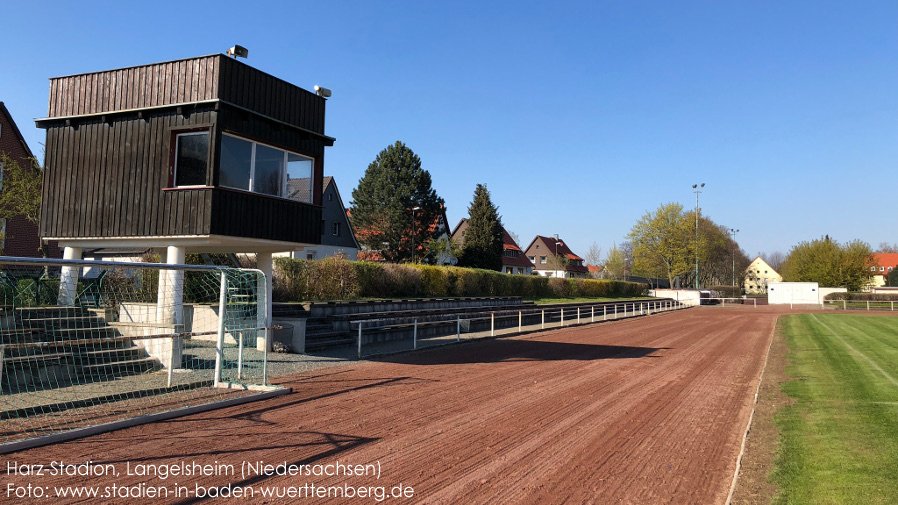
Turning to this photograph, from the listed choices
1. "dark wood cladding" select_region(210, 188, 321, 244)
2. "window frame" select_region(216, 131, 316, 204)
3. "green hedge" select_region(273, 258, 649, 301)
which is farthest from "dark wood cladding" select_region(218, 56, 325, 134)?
"green hedge" select_region(273, 258, 649, 301)

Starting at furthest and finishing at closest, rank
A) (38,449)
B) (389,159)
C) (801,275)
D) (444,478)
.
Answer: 1. (801,275)
2. (389,159)
3. (38,449)
4. (444,478)

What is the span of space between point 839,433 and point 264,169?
38.1 ft

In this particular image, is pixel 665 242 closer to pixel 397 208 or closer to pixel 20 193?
pixel 397 208

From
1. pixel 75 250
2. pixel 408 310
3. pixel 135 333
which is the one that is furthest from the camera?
pixel 408 310

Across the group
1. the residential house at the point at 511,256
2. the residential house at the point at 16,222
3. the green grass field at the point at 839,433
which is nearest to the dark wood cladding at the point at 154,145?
the green grass field at the point at 839,433

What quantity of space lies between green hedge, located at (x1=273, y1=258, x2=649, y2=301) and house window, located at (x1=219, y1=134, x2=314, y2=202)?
7386 millimetres

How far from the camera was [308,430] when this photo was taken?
6.79 m

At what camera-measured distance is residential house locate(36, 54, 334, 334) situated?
37.7ft

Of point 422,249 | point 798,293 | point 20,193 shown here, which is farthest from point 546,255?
point 20,193

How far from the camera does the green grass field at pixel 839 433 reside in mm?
5004

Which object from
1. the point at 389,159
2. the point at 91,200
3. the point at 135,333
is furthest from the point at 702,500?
the point at 389,159

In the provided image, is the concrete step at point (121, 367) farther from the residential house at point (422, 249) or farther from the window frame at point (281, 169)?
the residential house at point (422, 249)

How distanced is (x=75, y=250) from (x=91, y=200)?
4.95ft

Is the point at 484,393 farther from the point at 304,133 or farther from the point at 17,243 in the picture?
the point at 17,243
